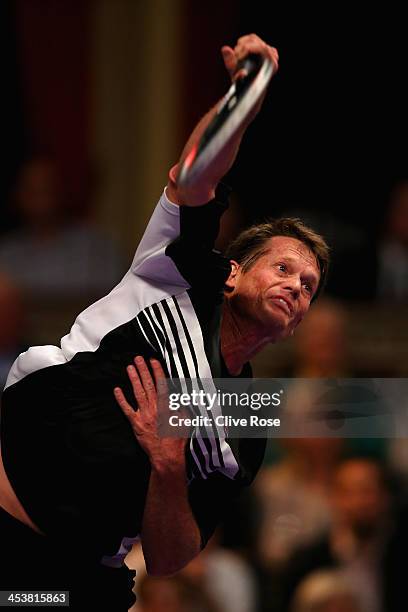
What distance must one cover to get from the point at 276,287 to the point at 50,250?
3393 millimetres

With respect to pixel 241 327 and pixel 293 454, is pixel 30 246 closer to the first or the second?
pixel 293 454

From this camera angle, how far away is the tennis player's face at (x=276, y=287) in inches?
137

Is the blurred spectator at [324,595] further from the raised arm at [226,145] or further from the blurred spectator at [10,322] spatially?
the raised arm at [226,145]

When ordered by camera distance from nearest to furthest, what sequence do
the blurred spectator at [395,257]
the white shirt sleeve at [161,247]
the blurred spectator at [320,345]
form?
the white shirt sleeve at [161,247]
the blurred spectator at [320,345]
the blurred spectator at [395,257]

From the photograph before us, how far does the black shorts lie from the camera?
3.56 meters

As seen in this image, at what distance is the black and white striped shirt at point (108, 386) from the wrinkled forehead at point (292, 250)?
183 mm

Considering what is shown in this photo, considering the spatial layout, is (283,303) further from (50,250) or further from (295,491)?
(50,250)

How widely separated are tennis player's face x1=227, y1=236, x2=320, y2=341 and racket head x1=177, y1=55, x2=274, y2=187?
40 cm

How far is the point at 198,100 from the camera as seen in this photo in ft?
24.6

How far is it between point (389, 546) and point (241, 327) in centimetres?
204

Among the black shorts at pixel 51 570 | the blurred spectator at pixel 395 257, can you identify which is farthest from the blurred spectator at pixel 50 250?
the black shorts at pixel 51 570

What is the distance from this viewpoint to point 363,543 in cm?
542

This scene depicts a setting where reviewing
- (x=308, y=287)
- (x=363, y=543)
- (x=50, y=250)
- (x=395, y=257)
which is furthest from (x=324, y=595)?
(x=50, y=250)

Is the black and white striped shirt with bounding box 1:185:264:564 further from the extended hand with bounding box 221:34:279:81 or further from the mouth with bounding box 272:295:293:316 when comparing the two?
the extended hand with bounding box 221:34:279:81
